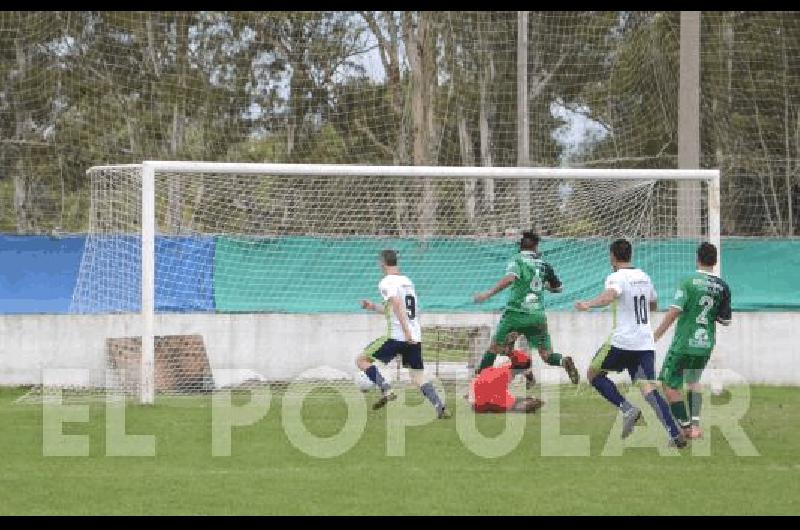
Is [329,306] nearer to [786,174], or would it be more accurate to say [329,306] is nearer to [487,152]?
[487,152]

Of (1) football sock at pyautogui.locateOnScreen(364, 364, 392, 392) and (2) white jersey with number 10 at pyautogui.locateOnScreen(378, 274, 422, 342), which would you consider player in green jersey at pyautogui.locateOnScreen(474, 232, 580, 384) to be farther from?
(1) football sock at pyautogui.locateOnScreen(364, 364, 392, 392)

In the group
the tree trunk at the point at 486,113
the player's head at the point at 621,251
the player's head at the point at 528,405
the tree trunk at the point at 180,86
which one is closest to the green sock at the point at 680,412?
the player's head at the point at 621,251

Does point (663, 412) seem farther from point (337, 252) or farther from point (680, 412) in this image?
point (337, 252)

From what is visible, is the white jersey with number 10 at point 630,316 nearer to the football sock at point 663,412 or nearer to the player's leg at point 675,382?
the player's leg at point 675,382

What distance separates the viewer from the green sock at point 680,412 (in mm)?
13070

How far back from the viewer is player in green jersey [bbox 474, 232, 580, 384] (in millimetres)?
15797

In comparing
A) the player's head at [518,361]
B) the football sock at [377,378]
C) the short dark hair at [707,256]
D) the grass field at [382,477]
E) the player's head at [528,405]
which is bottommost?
the grass field at [382,477]

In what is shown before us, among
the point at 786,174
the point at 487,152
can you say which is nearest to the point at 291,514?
the point at 487,152

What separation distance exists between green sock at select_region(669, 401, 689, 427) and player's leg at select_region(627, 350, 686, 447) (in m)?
0.16

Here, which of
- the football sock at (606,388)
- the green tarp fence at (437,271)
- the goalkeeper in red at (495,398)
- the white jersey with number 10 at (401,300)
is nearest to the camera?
the football sock at (606,388)

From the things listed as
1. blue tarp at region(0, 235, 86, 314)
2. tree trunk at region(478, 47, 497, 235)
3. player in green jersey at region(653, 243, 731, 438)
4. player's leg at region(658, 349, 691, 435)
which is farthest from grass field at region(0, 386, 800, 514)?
tree trunk at region(478, 47, 497, 235)

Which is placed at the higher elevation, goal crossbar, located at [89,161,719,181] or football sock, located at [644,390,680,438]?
goal crossbar, located at [89,161,719,181]

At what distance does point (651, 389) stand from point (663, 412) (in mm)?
253

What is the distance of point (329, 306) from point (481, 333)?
2.04 metres
